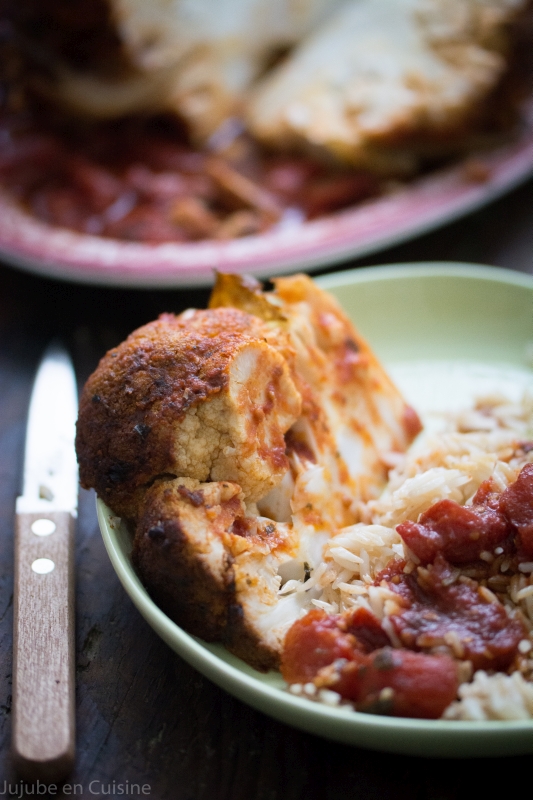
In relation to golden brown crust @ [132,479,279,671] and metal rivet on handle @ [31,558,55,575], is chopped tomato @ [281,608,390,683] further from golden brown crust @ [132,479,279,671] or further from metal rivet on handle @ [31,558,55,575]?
metal rivet on handle @ [31,558,55,575]

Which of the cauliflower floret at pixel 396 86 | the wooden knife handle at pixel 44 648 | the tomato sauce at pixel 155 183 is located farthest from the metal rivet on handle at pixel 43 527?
the cauliflower floret at pixel 396 86

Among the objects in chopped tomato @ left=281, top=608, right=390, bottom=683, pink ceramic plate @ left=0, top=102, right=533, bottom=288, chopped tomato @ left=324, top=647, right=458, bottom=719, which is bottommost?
chopped tomato @ left=324, top=647, right=458, bottom=719

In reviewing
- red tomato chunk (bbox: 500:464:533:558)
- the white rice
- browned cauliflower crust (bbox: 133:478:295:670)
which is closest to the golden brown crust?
browned cauliflower crust (bbox: 133:478:295:670)

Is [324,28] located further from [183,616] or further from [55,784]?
[55,784]

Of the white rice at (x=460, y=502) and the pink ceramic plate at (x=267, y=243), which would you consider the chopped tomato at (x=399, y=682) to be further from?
the pink ceramic plate at (x=267, y=243)

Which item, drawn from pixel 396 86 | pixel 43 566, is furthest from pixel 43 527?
pixel 396 86

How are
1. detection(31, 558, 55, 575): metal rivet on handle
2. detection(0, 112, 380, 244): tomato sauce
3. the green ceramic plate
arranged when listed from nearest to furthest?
detection(31, 558, 55, 575): metal rivet on handle < the green ceramic plate < detection(0, 112, 380, 244): tomato sauce
